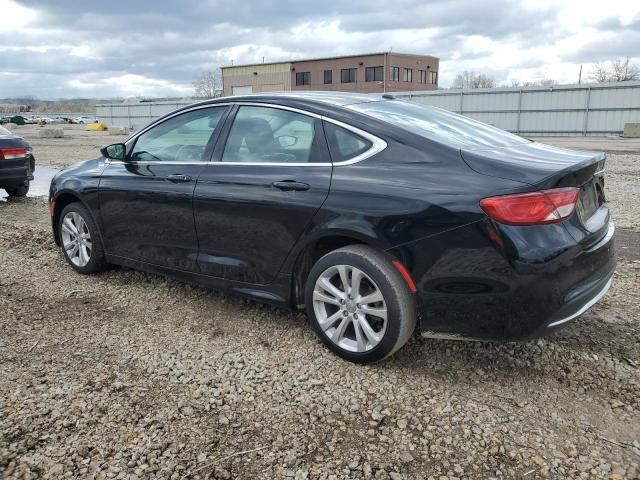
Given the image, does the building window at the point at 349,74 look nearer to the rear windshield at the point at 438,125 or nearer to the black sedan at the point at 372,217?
the black sedan at the point at 372,217

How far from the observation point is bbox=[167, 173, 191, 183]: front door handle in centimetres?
405

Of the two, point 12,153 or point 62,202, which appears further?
point 12,153

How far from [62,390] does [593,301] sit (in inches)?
119

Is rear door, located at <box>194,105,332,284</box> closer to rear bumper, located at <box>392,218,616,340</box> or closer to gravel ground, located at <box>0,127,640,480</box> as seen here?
gravel ground, located at <box>0,127,640,480</box>

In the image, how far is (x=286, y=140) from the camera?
367 cm

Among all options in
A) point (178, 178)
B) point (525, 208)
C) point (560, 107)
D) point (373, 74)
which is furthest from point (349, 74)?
point (525, 208)

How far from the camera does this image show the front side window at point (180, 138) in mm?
4117

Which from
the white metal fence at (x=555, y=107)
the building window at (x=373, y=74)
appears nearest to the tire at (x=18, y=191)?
the white metal fence at (x=555, y=107)

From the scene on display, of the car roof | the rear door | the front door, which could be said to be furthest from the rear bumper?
the front door

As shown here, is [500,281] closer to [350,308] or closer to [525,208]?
[525,208]

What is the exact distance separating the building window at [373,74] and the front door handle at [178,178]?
59.3m

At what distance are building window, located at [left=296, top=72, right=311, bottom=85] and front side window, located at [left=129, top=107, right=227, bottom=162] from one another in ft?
199

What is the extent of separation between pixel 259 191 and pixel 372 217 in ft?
2.88

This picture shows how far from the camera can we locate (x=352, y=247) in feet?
10.6
